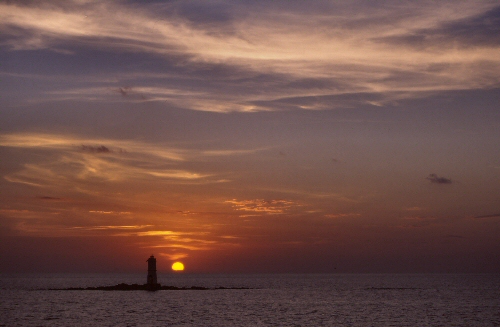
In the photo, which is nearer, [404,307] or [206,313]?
[206,313]

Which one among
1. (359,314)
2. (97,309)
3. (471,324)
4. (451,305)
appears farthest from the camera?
(451,305)

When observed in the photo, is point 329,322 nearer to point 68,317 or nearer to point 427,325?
point 427,325

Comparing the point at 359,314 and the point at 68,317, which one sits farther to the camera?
the point at 359,314

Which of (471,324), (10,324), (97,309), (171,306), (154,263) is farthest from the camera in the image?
(154,263)

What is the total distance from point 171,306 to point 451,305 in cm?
5974

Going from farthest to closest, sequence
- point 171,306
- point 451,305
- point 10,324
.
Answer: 1. point 451,305
2. point 171,306
3. point 10,324

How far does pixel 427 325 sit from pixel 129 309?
171 ft

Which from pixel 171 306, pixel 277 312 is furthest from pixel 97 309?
pixel 277 312

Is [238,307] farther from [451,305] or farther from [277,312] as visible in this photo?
[451,305]

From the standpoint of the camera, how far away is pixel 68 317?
91438 millimetres

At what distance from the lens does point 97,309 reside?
106000 millimetres

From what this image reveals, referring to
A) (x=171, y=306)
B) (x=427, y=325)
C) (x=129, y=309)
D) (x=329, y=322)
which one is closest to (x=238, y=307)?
(x=171, y=306)

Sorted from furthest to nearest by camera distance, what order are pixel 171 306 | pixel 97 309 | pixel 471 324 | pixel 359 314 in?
1. pixel 171 306
2. pixel 97 309
3. pixel 359 314
4. pixel 471 324

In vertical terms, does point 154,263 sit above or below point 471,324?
above
